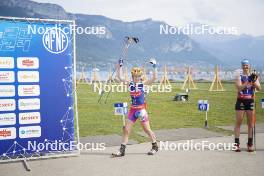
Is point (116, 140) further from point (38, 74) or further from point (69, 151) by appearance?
point (38, 74)

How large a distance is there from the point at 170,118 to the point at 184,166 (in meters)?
7.53

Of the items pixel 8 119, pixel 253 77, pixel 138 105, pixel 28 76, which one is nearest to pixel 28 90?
pixel 28 76

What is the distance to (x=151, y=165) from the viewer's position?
7605 mm

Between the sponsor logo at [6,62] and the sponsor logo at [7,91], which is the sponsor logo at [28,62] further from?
the sponsor logo at [7,91]

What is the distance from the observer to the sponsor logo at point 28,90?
25.6ft

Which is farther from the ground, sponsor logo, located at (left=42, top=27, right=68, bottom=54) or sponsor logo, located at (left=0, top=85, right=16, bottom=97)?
sponsor logo, located at (left=42, top=27, right=68, bottom=54)

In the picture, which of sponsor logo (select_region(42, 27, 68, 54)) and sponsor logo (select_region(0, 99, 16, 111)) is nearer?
sponsor logo (select_region(0, 99, 16, 111))

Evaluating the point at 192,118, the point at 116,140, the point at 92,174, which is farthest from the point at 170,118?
the point at 92,174

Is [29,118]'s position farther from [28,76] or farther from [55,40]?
[55,40]

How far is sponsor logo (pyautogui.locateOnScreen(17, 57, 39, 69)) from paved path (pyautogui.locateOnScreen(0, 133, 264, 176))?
2128mm

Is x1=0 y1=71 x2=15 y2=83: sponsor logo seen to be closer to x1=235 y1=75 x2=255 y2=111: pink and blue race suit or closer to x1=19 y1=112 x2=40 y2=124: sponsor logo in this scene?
x1=19 y1=112 x2=40 y2=124: sponsor logo

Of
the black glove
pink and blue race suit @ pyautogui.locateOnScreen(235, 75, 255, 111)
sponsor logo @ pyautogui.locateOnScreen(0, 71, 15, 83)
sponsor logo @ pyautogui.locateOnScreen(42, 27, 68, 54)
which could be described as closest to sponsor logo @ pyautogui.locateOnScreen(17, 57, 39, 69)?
sponsor logo @ pyautogui.locateOnScreen(0, 71, 15, 83)

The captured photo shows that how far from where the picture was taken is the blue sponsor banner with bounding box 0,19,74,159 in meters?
7.65

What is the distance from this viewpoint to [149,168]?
24.2 feet
